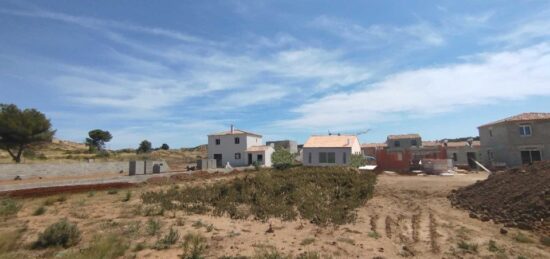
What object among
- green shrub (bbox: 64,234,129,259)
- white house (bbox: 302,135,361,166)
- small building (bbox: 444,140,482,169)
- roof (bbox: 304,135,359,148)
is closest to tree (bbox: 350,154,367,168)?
white house (bbox: 302,135,361,166)

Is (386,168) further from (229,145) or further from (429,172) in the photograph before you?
(229,145)

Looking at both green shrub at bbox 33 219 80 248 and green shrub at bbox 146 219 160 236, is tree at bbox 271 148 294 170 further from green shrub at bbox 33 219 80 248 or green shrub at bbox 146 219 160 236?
green shrub at bbox 33 219 80 248

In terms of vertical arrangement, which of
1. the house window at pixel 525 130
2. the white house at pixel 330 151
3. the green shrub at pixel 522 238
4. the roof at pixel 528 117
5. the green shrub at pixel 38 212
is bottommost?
the green shrub at pixel 522 238

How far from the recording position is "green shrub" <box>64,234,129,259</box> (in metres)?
8.54

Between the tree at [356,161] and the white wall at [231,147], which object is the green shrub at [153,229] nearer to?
the tree at [356,161]

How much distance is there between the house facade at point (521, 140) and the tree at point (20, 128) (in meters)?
63.4

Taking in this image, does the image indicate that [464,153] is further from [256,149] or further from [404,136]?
[256,149]

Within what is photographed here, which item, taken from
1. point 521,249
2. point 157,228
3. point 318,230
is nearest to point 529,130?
point 521,249

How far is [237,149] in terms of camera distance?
55250 mm

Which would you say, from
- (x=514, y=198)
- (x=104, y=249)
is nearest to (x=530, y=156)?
(x=514, y=198)

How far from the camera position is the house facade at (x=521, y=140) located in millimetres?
38625

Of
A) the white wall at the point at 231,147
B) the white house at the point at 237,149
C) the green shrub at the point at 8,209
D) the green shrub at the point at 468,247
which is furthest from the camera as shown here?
the white wall at the point at 231,147

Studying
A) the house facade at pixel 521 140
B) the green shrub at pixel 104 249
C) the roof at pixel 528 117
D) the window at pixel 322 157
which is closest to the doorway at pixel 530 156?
the house facade at pixel 521 140

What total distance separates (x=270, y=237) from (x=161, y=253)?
12.1ft
